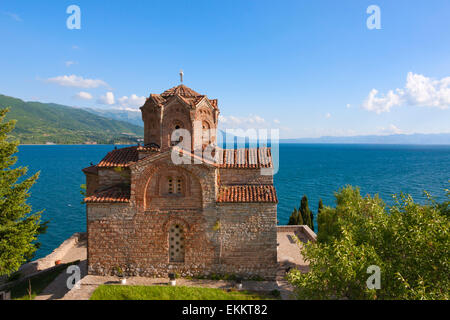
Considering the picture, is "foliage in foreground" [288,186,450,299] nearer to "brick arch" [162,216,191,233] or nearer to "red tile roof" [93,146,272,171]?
"brick arch" [162,216,191,233]

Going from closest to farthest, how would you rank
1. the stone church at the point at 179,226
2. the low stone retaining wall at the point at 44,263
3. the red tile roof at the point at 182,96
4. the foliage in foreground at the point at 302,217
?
the stone church at the point at 179,226
the red tile roof at the point at 182,96
the low stone retaining wall at the point at 44,263
the foliage in foreground at the point at 302,217

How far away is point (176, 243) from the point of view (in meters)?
13.9

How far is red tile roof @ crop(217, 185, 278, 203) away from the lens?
532 inches

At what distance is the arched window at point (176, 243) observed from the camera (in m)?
13.9

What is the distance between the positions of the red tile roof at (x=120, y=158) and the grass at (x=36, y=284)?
24.9ft

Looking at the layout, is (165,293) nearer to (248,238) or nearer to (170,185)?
(248,238)

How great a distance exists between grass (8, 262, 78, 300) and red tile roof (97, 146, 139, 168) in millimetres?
7591

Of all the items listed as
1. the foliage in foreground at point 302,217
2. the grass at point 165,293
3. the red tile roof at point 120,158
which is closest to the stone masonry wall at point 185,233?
the grass at point 165,293

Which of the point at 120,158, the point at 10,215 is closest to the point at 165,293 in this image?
the point at 120,158

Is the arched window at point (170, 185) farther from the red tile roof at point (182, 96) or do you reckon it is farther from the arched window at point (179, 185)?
the red tile roof at point (182, 96)

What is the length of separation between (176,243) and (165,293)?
8.33ft

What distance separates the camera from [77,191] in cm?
5472
